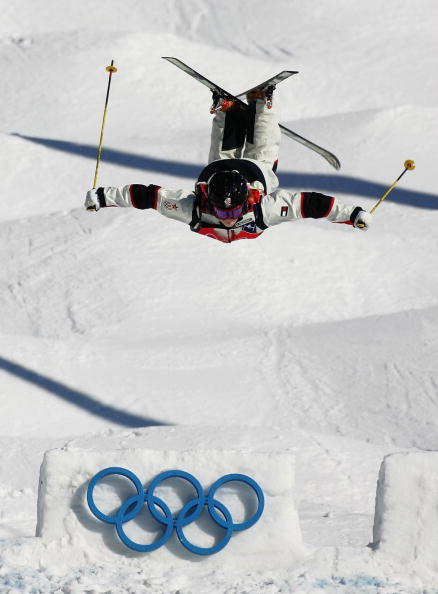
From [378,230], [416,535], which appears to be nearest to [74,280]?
[378,230]

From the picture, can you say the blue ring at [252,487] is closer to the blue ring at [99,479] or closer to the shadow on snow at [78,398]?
the blue ring at [99,479]

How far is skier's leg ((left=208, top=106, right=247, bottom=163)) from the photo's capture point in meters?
8.66

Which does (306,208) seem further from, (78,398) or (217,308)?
(217,308)

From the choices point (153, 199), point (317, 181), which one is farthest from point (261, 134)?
point (317, 181)

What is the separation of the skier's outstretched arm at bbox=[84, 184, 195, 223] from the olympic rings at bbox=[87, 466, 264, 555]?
245 cm

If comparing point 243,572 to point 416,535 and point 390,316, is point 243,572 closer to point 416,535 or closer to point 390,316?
point 416,535

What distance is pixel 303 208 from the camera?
7789 mm

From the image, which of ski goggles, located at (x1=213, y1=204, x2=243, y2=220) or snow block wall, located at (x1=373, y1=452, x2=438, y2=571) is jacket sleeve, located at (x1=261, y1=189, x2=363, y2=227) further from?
snow block wall, located at (x1=373, y1=452, x2=438, y2=571)

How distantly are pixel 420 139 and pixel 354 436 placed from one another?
22.3 feet

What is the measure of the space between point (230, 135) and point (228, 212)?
4.65 feet

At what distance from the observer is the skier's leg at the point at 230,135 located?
8664 millimetres

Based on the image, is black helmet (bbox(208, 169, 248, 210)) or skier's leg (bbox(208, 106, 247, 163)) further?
skier's leg (bbox(208, 106, 247, 163))

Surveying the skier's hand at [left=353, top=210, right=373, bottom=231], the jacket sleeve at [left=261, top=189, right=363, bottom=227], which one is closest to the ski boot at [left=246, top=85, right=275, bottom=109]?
the jacket sleeve at [left=261, top=189, right=363, bottom=227]

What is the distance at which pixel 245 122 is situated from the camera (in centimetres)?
865
